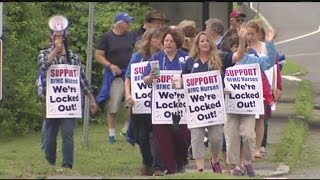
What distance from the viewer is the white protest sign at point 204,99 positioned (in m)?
9.34

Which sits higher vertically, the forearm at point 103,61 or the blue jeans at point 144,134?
the forearm at point 103,61

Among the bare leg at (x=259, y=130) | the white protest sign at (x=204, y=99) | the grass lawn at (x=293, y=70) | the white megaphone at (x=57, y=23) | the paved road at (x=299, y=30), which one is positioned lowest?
the bare leg at (x=259, y=130)

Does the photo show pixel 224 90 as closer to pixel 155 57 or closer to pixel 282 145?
pixel 155 57

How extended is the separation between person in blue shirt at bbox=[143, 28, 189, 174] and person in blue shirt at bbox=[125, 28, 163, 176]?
17cm

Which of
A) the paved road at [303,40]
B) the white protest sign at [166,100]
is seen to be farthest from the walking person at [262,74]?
the white protest sign at [166,100]

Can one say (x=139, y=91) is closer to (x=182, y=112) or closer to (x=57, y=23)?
(x=182, y=112)

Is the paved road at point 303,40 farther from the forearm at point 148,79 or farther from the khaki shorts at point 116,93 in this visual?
the khaki shorts at point 116,93

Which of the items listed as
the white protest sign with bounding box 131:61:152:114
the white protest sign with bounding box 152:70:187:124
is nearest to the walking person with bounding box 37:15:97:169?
the white protest sign with bounding box 131:61:152:114

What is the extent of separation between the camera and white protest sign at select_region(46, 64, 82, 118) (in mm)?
9664

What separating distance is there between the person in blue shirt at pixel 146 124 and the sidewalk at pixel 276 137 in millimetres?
664

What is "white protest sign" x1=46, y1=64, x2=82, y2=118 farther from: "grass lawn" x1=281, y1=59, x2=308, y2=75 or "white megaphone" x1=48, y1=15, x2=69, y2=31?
"grass lawn" x1=281, y1=59, x2=308, y2=75

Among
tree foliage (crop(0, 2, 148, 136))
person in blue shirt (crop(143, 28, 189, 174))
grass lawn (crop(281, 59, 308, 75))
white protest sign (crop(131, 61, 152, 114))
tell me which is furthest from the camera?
grass lawn (crop(281, 59, 308, 75))

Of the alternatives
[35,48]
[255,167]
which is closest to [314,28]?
[35,48]

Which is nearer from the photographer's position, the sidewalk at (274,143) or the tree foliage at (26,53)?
the sidewalk at (274,143)
